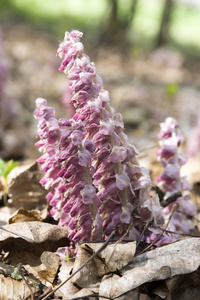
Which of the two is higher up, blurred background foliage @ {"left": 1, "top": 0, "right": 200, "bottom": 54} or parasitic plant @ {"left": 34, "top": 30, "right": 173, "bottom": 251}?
blurred background foliage @ {"left": 1, "top": 0, "right": 200, "bottom": 54}

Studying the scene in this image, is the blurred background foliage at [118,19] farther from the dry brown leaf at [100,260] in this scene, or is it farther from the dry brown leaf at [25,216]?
the dry brown leaf at [100,260]

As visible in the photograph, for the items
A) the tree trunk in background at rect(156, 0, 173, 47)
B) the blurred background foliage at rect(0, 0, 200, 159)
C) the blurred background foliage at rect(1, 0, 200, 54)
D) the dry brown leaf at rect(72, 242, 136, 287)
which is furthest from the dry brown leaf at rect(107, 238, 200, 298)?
the tree trunk in background at rect(156, 0, 173, 47)

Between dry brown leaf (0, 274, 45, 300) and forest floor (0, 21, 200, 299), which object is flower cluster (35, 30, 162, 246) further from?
forest floor (0, 21, 200, 299)

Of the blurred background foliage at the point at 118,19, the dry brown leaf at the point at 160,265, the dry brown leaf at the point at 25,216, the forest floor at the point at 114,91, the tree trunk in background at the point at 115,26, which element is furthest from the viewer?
the blurred background foliage at the point at 118,19

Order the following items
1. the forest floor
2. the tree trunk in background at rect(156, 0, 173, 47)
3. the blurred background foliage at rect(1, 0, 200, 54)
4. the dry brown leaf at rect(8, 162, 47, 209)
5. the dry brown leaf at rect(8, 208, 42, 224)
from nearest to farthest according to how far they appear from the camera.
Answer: the dry brown leaf at rect(8, 208, 42, 224) → the dry brown leaf at rect(8, 162, 47, 209) → the forest floor → the tree trunk in background at rect(156, 0, 173, 47) → the blurred background foliage at rect(1, 0, 200, 54)

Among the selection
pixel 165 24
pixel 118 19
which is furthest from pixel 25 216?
pixel 165 24

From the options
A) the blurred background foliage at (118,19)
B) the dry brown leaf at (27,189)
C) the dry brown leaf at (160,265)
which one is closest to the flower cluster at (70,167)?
the dry brown leaf at (160,265)

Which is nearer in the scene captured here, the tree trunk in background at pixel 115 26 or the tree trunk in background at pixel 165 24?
the tree trunk in background at pixel 165 24
